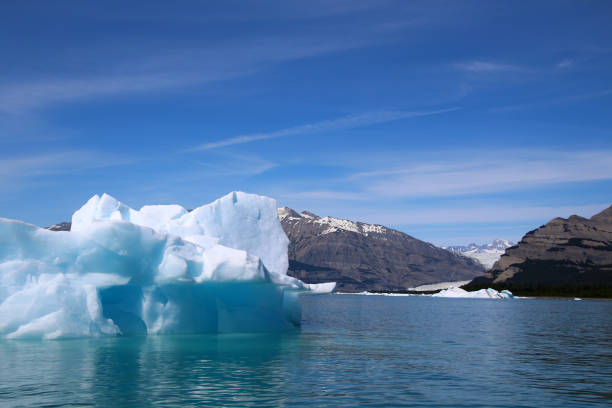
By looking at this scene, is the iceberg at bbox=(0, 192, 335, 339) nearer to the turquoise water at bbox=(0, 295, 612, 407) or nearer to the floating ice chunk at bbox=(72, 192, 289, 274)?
the floating ice chunk at bbox=(72, 192, 289, 274)

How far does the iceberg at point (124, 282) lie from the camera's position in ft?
96.0

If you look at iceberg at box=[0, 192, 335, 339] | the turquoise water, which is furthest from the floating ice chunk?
the turquoise water

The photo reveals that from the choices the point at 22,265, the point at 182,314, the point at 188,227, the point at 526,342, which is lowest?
the point at 526,342

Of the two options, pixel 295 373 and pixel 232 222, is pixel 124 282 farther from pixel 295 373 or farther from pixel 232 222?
pixel 295 373

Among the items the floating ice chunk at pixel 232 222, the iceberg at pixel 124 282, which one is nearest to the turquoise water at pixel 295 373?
the iceberg at pixel 124 282

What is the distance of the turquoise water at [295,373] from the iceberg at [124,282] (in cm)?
117

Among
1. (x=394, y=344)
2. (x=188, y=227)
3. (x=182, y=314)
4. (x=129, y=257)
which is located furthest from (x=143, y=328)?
(x=394, y=344)

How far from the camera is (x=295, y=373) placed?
69.2ft

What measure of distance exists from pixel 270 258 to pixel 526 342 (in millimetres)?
16915

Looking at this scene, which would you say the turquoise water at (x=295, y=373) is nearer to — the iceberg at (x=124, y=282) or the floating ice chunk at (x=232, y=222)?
the iceberg at (x=124, y=282)

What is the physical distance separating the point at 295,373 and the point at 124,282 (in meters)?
13.2

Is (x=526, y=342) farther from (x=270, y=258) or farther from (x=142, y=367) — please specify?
(x=142, y=367)

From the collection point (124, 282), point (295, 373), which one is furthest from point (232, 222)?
point (295, 373)

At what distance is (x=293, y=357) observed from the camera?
25422 mm
